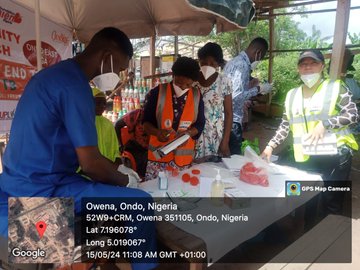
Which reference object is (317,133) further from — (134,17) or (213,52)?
(134,17)

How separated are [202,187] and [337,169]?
144cm

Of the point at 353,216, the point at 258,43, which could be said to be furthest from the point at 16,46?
the point at 353,216

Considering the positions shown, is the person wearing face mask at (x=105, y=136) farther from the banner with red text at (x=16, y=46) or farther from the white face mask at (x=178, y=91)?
the banner with red text at (x=16, y=46)

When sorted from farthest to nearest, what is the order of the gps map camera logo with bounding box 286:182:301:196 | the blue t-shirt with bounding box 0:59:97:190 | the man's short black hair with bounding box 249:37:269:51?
the man's short black hair with bounding box 249:37:269:51 < the gps map camera logo with bounding box 286:182:301:196 < the blue t-shirt with bounding box 0:59:97:190

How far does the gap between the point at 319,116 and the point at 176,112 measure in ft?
4.07

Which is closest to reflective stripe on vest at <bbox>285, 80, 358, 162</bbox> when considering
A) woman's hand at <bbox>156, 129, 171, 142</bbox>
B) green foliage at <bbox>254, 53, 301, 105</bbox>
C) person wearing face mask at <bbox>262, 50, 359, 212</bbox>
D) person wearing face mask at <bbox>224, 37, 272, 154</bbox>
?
person wearing face mask at <bbox>262, 50, 359, 212</bbox>

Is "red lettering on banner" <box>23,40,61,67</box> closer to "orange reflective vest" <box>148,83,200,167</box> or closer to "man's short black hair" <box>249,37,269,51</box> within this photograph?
"orange reflective vest" <box>148,83,200,167</box>

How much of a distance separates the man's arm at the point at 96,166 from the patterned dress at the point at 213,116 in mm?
1304

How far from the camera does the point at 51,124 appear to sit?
1357 millimetres

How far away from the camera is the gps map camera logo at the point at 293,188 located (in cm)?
208

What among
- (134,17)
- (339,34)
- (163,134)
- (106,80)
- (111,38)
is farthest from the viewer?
(134,17)

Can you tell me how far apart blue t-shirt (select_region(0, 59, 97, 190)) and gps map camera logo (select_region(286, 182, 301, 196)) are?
1461 millimetres

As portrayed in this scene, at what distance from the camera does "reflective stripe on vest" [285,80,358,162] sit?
94.3 inches

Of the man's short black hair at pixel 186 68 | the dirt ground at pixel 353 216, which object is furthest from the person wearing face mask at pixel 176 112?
the dirt ground at pixel 353 216
